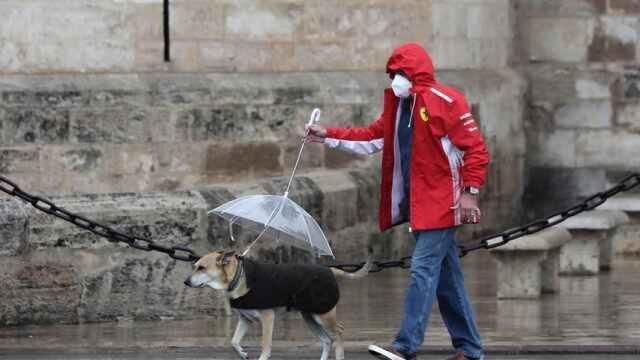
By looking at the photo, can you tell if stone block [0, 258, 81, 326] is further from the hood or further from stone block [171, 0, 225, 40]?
stone block [171, 0, 225, 40]

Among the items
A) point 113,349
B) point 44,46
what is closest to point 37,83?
point 44,46

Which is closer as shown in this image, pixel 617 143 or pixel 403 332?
pixel 403 332

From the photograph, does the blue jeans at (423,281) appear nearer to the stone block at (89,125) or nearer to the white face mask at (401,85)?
the white face mask at (401,85)

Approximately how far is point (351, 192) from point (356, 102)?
1.32 meters

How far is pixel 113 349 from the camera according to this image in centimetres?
1107

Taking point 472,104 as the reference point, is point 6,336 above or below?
below

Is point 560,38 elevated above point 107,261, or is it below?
above

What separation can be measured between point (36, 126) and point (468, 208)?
6.47m

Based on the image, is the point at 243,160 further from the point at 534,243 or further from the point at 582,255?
the point at 534,243

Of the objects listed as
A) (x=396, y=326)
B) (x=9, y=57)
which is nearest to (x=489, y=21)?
(x=9, y=57)

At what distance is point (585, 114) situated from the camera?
63.1 feet

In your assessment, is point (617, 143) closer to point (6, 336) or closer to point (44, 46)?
point (44, 46)

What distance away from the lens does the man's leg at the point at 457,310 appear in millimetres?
10258

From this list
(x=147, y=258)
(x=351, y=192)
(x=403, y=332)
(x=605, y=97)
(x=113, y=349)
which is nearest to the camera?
(x=403, y=332)
